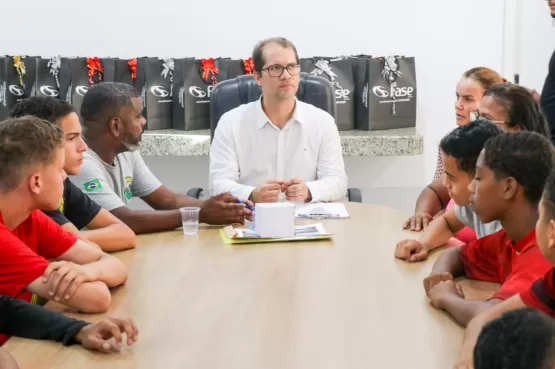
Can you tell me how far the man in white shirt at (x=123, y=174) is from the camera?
2.69 metres

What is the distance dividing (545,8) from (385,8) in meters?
0.87

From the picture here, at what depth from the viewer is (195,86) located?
4.27 metres

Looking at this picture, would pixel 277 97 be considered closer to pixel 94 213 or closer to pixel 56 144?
pixel 94 213

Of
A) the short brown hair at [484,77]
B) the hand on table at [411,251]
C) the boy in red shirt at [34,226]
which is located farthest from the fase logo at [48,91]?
the hand on table at [411,251]

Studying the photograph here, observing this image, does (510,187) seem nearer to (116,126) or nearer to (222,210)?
(222,210)

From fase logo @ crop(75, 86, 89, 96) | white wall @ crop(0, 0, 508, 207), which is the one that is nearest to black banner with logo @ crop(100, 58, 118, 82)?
fase logo @ crop(75, 86, 89, 96)

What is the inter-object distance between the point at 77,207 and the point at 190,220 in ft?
1.27

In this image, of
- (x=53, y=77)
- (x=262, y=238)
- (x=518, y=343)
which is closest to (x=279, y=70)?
(x=262, y=238)

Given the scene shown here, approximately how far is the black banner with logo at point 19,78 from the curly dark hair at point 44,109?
1.87 meters

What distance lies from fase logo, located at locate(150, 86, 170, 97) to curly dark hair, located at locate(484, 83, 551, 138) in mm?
2137

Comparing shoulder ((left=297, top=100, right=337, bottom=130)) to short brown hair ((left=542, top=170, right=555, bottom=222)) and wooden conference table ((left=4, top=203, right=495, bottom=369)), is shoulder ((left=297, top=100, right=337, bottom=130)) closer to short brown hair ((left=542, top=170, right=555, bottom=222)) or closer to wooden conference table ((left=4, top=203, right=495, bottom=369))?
wooden conference table ((left=4, top=203, right=495, bottom=369))

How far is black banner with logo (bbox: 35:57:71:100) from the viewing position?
4.26m

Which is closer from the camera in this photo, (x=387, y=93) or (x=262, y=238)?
(x=262, y=238)

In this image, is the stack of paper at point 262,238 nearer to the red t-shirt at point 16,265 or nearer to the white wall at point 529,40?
the red t-shirt at point 16,265
